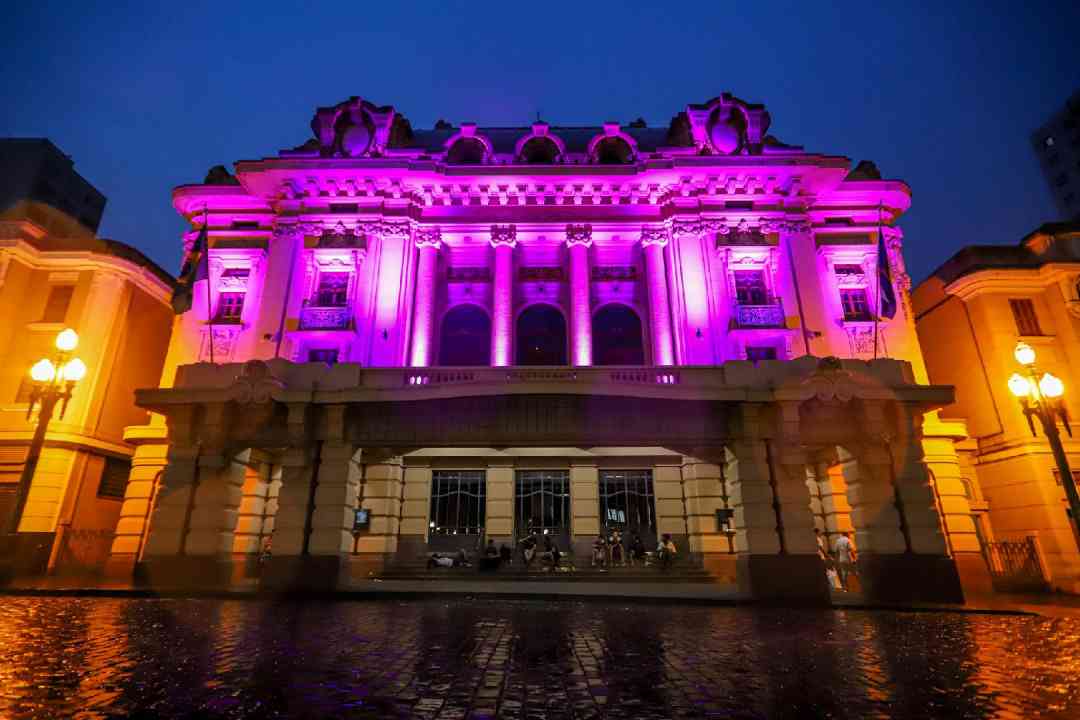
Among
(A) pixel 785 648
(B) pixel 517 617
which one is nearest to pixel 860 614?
(A) pixel 785 648

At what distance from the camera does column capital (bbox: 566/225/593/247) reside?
24.5 meters

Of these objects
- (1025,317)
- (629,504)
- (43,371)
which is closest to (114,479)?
(43,371)

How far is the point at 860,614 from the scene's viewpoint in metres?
11.8

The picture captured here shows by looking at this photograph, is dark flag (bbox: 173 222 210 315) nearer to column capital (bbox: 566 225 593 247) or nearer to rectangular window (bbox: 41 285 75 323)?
rectangular window (bbox: 41 285 75 323)

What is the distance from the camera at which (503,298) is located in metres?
23.7

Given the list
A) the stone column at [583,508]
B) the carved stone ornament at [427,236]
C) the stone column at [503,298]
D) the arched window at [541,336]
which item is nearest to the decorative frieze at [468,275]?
the stone column at [503,298]

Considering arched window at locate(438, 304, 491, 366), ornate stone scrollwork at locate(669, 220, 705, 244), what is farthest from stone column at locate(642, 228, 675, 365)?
arched window at locate(438, 304, 491, 366)

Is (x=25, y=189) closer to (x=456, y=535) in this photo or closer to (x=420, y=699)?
(x=456, y=535)

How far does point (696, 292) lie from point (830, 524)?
10.3m

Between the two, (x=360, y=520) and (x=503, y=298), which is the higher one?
(x=503, y=298)

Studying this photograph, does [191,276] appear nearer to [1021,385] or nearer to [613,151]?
[613,151]

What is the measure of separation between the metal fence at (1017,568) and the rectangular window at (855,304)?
10123 millimetres

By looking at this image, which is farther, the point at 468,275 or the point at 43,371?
the point at 468,275

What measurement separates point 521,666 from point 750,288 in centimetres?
2103
